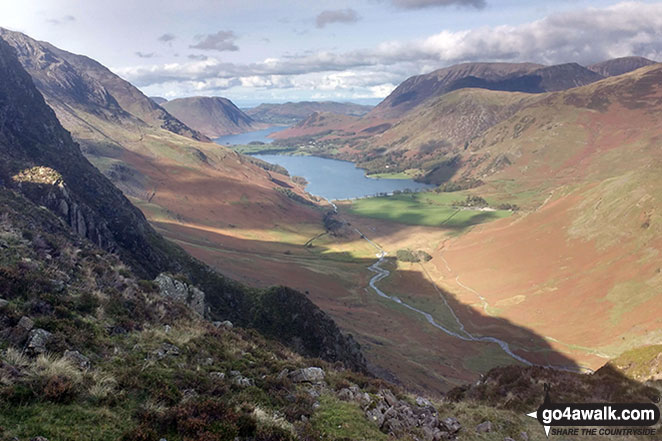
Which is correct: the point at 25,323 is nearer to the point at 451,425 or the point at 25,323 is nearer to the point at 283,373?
the point at 283,373

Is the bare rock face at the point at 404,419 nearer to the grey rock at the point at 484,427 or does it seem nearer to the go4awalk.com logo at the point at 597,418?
the grey rock at the point at 484,427

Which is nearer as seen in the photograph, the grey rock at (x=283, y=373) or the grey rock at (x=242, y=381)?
the grey rock at (x=242, y=381)

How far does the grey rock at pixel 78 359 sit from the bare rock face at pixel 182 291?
564 inches

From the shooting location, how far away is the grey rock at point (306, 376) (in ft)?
49.4

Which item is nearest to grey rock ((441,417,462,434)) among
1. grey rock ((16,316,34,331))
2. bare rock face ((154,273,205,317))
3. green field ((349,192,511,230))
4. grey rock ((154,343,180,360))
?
grey rock ((154,343,180,360))

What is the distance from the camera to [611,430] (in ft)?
49.1

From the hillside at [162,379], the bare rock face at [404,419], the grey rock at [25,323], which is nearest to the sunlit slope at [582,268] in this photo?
the hillside at [162,379]

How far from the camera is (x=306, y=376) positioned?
601 inches

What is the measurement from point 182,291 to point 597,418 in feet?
77.7

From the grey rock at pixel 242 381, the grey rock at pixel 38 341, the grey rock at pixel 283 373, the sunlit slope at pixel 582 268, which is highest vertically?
the grey rock at pixel 38 341

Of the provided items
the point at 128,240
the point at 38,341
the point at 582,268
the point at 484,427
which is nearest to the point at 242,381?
the point at 38,341

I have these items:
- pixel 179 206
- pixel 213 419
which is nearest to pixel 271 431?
pixel 213 419

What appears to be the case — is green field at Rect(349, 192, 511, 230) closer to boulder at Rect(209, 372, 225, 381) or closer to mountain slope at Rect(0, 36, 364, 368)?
mountain slope at Rect(0, 36, 364, 368)

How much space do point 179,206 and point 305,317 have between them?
104 m
